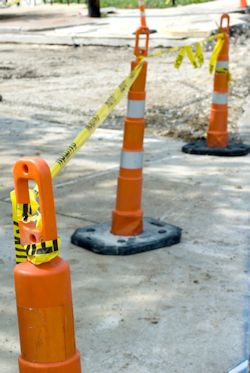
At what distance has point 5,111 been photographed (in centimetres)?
1116

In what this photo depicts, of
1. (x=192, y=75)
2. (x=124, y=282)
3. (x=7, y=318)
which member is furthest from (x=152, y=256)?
(x=192, y=75)

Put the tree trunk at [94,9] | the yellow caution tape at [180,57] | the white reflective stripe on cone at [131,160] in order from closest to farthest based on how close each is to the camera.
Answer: the white reflective stripe on cone at [131,160] → the yellow caution tape at [180,57] → the tree trunk at [94,9]

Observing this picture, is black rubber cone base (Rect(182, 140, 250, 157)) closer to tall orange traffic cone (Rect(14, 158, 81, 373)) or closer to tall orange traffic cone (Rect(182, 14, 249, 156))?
tall orange traffic cone (Rect(182, 14, 249, 156))

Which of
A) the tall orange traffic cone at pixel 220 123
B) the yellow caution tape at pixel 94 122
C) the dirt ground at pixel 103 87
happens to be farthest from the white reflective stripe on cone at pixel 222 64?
the yellow caution tape at pixel 94 122

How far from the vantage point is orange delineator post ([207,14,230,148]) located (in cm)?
831

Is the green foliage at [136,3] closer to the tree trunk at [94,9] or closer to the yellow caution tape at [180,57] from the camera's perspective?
the tree trunk at [94,9]

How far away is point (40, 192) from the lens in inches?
108

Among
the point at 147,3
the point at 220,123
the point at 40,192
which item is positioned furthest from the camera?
the point at 147,3

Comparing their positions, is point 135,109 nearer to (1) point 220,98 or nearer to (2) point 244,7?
(1) point 220,98

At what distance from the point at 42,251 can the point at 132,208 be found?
3.03 metres

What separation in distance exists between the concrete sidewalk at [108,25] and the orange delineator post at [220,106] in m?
9.46

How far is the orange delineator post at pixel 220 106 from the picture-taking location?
831 cm

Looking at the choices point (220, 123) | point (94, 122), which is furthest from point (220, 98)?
point (94, 122)

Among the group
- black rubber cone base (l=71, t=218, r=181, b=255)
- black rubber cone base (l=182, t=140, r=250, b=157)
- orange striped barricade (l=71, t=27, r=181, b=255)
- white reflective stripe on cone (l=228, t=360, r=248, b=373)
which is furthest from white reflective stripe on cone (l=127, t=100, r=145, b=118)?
black rubber cone base (l=182, t=140, r=250, b=157)
